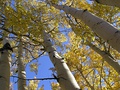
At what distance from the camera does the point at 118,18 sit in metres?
6.08

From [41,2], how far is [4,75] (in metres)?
6.60

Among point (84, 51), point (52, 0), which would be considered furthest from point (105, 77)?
point (52, 0)

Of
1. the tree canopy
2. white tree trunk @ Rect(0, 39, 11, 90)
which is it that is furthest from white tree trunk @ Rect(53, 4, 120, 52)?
white tree trunk @ Rect(0, 39, 11, 90)

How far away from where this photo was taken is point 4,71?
2834 millimetres

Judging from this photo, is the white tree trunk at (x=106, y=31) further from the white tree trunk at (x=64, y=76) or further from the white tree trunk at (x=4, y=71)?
the white tree trunk at (x=4, y=71)

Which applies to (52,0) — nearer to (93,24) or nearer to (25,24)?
(25,24)

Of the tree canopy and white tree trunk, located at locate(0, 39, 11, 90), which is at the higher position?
the tree canopy

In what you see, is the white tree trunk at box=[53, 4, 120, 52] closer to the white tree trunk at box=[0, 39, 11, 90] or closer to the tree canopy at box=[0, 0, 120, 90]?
the tree canopy at box=[0, 0, 120, 90]

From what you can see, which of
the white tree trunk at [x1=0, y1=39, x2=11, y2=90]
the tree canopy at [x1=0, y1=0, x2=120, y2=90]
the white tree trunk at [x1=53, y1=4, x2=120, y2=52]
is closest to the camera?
the white tree trunk at [x1=53, y1=4, x2=120, y2=52]

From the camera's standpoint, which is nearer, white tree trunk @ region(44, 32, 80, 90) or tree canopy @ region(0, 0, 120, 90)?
white tree trunk @ region(44, 32, 80, 90)

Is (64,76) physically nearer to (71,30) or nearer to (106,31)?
(106,31)

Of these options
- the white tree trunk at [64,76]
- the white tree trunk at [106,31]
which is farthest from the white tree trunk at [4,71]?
the white tree trunk at [106,31]

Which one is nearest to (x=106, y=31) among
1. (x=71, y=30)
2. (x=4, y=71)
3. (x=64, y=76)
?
(x=64, y=76)

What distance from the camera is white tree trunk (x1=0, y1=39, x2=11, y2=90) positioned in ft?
8.57
